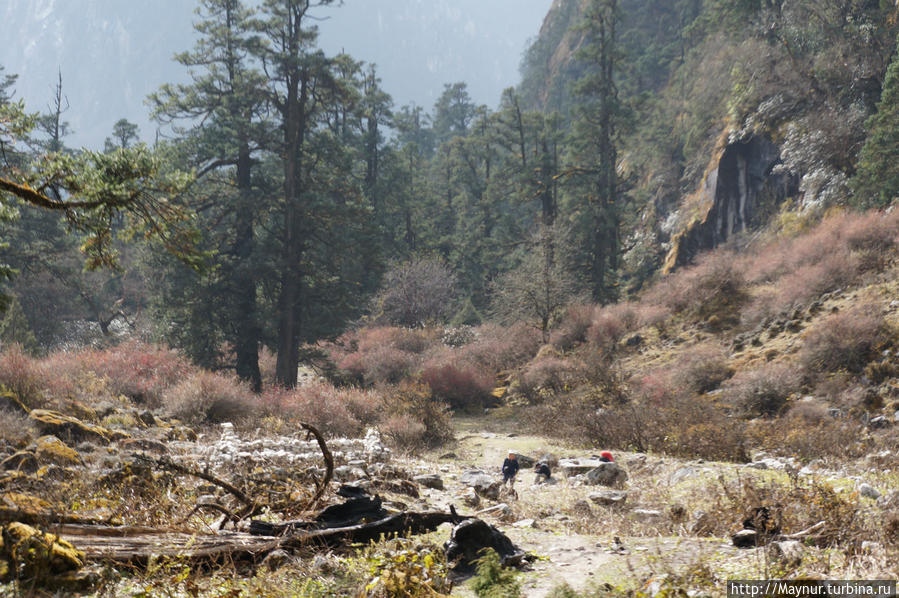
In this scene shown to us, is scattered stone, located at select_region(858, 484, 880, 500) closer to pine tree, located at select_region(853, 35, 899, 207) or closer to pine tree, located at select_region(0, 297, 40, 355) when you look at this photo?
pine tree, located at select_region(853, 35, 899, 207)

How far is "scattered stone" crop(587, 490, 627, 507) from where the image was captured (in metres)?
7.00

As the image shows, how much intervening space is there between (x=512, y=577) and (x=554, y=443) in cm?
923

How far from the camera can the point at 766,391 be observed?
11.7 metres

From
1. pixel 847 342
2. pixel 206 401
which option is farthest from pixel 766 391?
pixel 206 401

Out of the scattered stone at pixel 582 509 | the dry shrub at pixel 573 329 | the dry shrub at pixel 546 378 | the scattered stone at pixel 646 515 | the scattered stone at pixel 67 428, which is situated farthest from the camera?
the dry shrub at pixel 573 329

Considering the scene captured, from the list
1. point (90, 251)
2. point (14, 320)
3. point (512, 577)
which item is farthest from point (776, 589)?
point (14, 320)

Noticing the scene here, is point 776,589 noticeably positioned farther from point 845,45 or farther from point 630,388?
point 845,45

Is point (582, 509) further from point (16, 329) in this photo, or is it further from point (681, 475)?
point (16, 329)

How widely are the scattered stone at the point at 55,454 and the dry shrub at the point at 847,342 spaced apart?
13.6 meters

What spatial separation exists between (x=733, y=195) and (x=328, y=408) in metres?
23.9

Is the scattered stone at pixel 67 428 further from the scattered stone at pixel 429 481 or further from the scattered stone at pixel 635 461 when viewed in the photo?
the scattered stone at pixel 635 461

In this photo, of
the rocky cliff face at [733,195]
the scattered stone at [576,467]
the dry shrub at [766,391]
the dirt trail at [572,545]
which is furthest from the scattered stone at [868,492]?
the rocky cliff face at [733,195]

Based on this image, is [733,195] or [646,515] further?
[733,195]

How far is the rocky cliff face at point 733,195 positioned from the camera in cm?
2516
